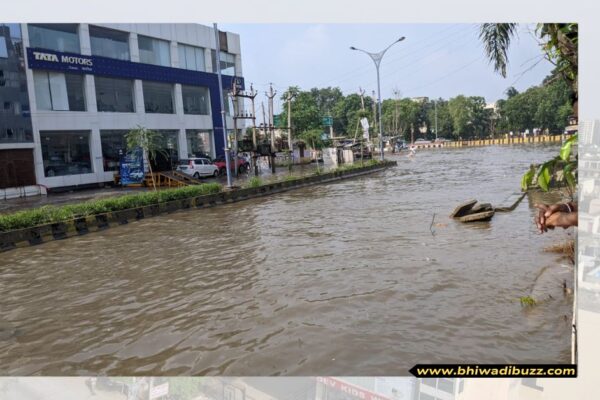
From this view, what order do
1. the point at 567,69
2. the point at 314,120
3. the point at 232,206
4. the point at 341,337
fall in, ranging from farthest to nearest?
the point at 314,120 < the point at 232,206 < the point at 567,69 < the point at 341,337

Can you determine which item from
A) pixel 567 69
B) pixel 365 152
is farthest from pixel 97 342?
pixel 365 152

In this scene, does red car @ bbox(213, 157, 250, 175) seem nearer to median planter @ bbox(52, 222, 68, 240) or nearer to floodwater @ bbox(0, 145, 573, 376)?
median planter @ bbox(52, 222, 68, 240)

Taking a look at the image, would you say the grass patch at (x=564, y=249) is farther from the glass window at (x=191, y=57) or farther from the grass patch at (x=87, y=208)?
the glass window at (x=191, y=57)

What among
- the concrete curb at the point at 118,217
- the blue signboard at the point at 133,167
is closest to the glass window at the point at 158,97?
the blue signboard at the point at 133,167

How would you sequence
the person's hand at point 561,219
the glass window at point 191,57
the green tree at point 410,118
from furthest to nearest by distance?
the green tree at point 410,118
the glass window at point 191,57
the person's hand at point 561,219

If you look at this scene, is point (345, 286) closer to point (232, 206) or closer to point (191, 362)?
point (191, 362)

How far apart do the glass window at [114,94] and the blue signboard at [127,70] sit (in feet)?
1.55

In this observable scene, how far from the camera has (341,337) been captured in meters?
4.95

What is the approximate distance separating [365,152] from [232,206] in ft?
92.4

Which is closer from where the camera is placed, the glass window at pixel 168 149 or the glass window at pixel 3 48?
the glass window at pixel 3 48

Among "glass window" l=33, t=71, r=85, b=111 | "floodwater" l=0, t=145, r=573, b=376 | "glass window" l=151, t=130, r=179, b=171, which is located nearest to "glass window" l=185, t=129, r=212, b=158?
"glass window" l=151, t=130, r=179, b=171

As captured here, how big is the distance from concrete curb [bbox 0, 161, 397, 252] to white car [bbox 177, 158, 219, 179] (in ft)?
25.2

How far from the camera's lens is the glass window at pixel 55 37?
2450 cm

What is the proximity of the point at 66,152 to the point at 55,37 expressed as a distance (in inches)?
231
